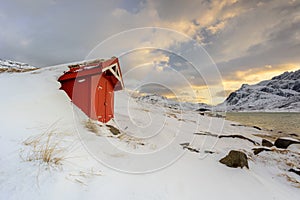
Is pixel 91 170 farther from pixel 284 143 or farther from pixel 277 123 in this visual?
pixel 277 123

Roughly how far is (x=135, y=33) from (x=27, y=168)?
5007mm

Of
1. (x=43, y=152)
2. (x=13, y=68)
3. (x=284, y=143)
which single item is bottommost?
(x=284, y=143)

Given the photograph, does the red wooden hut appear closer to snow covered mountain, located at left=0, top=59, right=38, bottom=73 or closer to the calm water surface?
snow covered mountain, located at left=0, top=59, right=38, bottom=73

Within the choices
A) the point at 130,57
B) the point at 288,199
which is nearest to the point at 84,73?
the point at 130,57

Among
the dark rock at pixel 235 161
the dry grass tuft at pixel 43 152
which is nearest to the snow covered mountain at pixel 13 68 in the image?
the dry grass tuft at pixel 43 152

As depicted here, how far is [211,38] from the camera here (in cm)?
1031

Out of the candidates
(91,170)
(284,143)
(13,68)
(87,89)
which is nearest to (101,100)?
(87,89)

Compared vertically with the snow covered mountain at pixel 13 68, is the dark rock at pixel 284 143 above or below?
below

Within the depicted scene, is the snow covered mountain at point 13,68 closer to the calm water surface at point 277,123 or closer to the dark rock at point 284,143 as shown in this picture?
the dark rock at point 284,143

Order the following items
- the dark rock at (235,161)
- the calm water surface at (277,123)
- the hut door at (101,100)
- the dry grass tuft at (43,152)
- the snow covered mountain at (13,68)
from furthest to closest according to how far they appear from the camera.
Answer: the calm water surface at (277,123)
the snow covered mountain at (13,68)
the hut door at (101,100)
the dark rock at (235,161)
the dry grass tuft at (43,152)

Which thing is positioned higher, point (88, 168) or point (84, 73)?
point (84, 73)

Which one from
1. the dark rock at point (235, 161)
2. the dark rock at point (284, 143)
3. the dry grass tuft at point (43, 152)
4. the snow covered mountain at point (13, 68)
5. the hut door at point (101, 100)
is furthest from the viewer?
the snow covered mountain at point (13, 68)

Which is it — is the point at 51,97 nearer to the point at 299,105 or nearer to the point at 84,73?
the point at 84,73

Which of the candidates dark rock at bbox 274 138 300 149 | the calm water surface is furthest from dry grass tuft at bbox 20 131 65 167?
the calm water surface
